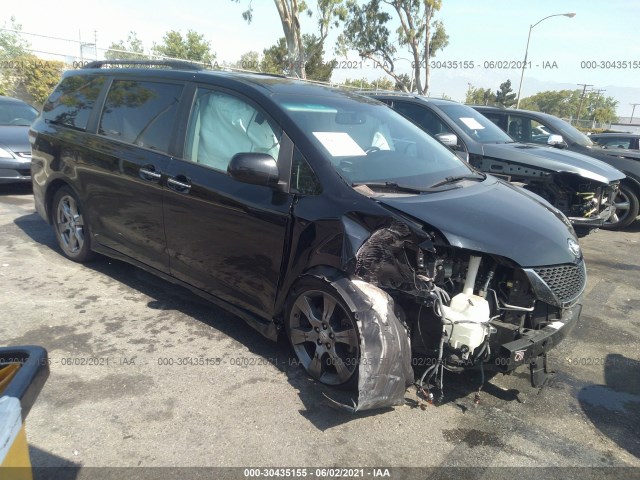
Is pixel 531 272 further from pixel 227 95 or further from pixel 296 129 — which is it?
pixel 227 95

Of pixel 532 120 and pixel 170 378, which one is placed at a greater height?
pixel 532 120

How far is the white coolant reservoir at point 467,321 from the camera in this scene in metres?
2.77

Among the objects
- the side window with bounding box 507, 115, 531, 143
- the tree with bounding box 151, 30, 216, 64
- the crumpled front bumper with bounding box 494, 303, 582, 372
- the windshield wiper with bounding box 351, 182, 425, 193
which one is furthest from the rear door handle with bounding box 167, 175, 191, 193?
the tree with bounding box 151, 30, 216, 64

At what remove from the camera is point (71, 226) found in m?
4.98

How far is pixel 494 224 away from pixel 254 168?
1495mm

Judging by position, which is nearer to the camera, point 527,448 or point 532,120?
point 527,448

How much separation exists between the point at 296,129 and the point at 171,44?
47528 millimetres

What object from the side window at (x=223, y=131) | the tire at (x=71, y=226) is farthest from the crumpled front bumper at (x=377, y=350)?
the tire at (x=71, y=226)

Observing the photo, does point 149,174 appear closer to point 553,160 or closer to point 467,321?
point 467,321

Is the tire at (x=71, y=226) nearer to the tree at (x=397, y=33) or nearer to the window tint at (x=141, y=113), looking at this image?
the window tint at (x=141, y=113)

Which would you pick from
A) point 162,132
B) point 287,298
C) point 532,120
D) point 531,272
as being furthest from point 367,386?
point 532,120

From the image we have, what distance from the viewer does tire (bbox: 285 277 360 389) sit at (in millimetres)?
2914

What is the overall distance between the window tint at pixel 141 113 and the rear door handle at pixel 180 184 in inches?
12.3

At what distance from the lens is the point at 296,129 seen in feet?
10.7
